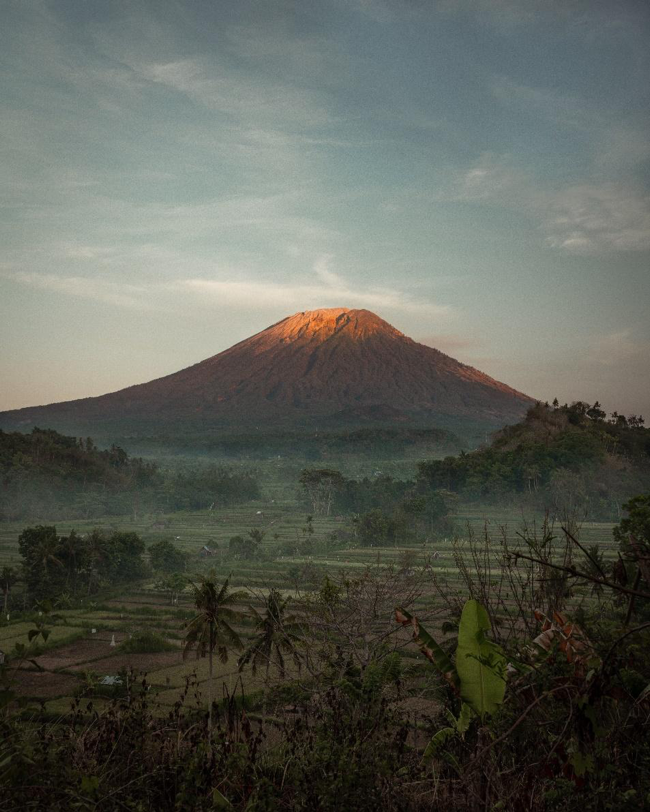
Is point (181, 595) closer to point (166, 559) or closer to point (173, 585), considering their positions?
point (173, 585)

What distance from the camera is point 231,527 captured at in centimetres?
6969

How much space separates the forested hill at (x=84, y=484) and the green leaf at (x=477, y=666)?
3201 inches

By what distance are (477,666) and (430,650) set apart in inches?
13.2

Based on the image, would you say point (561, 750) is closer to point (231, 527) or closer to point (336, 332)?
point (231, 527)

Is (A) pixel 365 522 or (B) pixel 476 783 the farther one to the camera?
(A) pixel 365 522

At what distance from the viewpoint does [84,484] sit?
8806 cm

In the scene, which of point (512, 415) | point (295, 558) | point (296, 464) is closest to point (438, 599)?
point (295, 558)

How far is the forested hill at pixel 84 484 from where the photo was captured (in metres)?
80.7

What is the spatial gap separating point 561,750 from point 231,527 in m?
68.5

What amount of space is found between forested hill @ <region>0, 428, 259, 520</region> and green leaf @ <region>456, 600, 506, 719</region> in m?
81.3

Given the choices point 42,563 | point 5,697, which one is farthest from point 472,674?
point 42,563

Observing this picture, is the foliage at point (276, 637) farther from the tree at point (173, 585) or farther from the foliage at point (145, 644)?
the tree at point (173, 585)

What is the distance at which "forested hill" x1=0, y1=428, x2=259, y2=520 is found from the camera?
80688mm

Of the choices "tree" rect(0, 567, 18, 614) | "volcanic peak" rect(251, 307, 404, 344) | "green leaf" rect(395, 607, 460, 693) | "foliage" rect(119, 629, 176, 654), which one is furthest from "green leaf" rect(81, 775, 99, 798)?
"volcanic peak" rect(251, 307, 404, 344)
